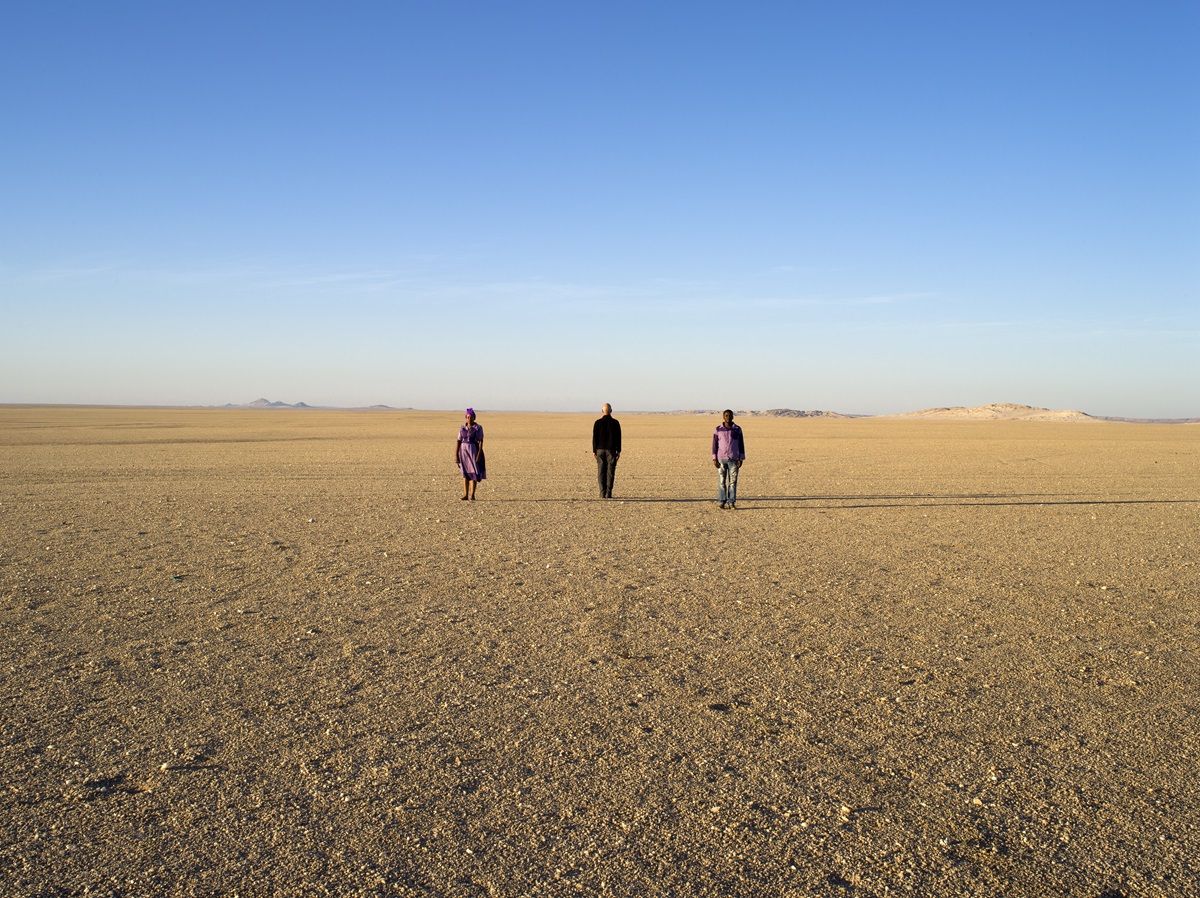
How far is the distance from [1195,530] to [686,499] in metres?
8.54

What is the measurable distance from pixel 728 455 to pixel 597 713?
10.4 meters

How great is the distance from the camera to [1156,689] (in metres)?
6.05

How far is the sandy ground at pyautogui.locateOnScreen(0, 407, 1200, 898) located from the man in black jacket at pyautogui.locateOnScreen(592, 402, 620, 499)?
4.18 metres

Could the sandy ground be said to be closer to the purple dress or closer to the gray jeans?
the purple dress

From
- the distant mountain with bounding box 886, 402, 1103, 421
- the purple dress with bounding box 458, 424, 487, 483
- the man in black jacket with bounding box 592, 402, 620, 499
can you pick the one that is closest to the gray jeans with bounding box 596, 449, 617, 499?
the man in black jacket with bounding box 592, 402, 620, 499

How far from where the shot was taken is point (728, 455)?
15531 mm

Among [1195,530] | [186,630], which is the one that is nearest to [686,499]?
[1195,530]

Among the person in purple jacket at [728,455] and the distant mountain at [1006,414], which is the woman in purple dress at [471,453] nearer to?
the person in purple jacket at [728,455]

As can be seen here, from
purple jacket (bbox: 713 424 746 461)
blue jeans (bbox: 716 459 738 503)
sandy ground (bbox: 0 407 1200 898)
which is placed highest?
purple jacket (bbox: 713 424 746 461)

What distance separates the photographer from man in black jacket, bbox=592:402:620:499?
16656 millimetres

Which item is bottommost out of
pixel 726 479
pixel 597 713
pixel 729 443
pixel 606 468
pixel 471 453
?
pixel 597 713

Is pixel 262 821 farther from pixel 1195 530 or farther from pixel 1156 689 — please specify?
pixel 1195 530

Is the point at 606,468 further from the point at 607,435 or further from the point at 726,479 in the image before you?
the point at 726,479

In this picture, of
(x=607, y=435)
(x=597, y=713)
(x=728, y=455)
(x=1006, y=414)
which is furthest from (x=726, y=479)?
(x=1006, y=414)
